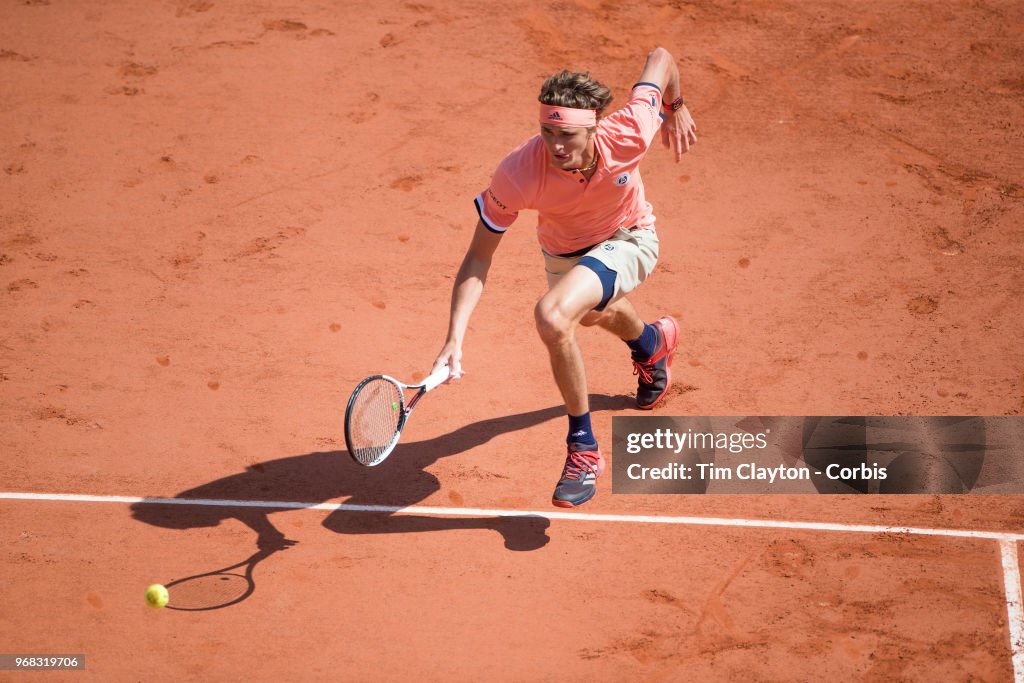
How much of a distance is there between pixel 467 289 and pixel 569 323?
2.04 ft

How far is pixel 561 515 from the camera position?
19.9ft

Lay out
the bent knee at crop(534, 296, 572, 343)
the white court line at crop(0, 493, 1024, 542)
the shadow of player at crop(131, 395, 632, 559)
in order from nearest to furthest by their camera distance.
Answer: the bent knee at crop(534, 296, 572, 343) < the white court line at crop(0, 493, 1024, 542) < the shadow of player at crop(131, 395, 632, 559)

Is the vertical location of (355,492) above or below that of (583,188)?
below

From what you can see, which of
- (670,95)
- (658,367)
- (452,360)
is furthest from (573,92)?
(658,367)

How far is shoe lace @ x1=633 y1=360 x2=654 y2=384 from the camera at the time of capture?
22.0 feet

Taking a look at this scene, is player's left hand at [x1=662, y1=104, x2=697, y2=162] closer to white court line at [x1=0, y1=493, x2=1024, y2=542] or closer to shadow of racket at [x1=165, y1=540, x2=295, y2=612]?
→ white court line at [x1=0, y1=493, x2=1024, y2=542]

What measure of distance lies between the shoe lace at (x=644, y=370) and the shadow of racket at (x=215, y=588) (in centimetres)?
247

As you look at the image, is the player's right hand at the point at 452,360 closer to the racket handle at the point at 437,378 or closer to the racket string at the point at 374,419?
the racket handle at the point at 437,378

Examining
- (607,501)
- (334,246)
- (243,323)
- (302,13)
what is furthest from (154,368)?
(302,13)

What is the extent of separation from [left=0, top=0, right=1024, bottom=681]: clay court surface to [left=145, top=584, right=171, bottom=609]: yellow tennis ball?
0.32ft

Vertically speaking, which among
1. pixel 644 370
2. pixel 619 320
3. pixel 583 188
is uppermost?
pixel 583 188

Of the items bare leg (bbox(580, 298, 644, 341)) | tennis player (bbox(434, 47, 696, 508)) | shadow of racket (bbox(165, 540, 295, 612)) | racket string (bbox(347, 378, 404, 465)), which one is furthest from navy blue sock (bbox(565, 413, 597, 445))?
shadow of racket (bbox(165, 540, 295, 612))

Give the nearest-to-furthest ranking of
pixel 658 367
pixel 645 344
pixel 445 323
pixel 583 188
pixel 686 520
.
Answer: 1. pixel 583 188
2. pixel 686 520
3. pixel 645 344
4. pixel 658 367
5. pixel 445 323

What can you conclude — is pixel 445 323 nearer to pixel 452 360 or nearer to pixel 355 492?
pixel 355 492
